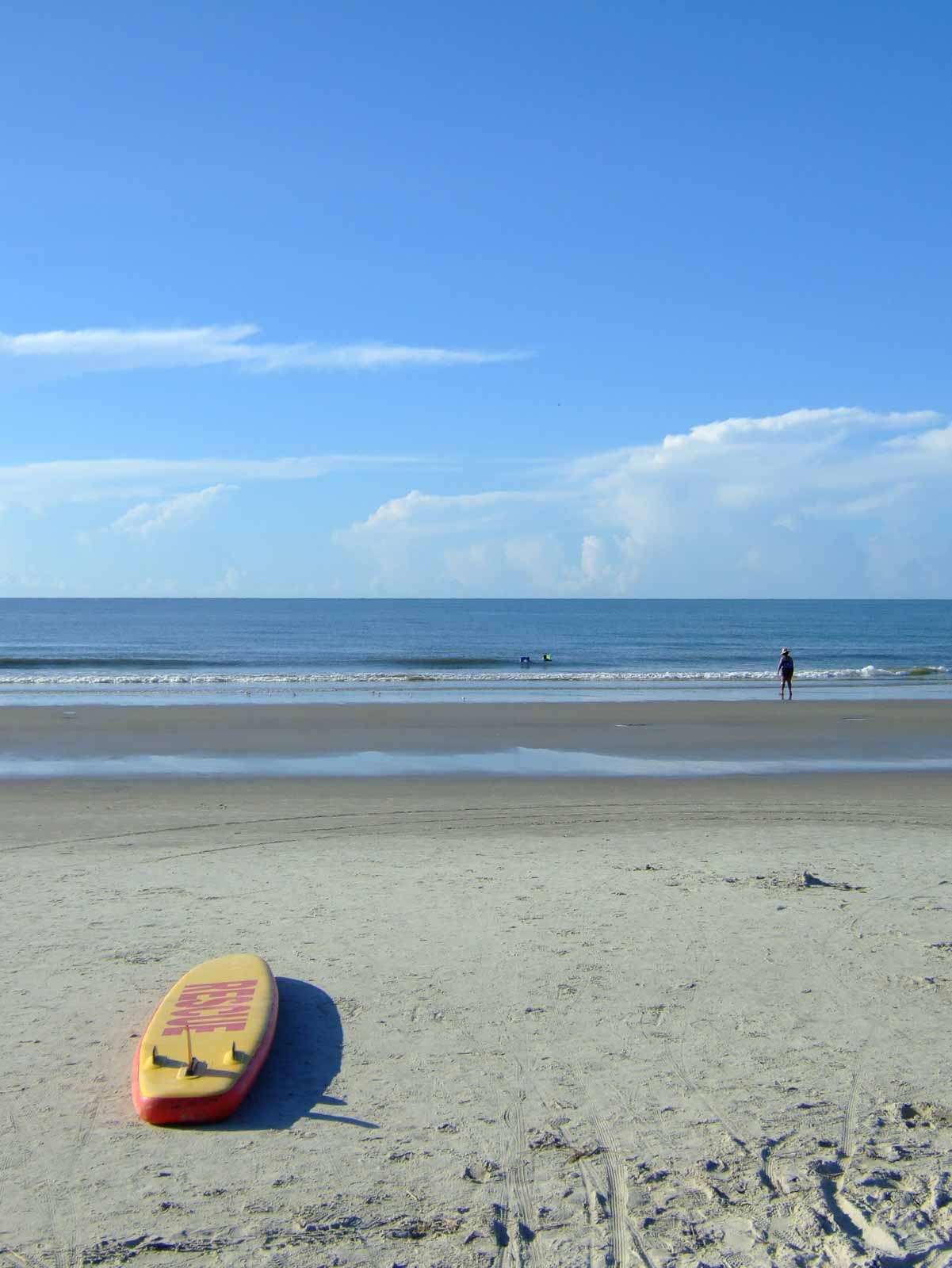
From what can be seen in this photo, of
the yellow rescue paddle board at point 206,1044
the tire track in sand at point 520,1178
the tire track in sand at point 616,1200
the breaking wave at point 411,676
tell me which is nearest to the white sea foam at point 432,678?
the breaking wave at point 411,676

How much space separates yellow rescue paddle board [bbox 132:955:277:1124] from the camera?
538 centimetres

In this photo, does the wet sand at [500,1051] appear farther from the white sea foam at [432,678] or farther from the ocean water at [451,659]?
the white sea foam at [432,678]

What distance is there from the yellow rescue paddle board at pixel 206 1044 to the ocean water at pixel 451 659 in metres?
23.6

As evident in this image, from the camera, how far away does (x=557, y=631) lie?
90.6 metres

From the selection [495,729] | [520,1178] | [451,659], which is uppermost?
[451,659]

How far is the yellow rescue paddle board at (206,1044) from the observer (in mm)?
5379

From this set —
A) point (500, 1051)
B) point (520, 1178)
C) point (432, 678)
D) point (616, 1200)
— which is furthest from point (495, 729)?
point (616, 1200)

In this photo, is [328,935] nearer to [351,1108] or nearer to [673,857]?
[351,1108]

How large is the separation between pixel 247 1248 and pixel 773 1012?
Result: 383 cm

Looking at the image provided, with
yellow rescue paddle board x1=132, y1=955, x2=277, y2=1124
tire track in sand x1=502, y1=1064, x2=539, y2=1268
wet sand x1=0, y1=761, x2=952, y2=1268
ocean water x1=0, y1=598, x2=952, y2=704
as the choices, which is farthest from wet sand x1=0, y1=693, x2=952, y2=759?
tire track in sand x1=502, y1=1064, x2=539, y2=1268

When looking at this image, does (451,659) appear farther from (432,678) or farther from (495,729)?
(495,729)

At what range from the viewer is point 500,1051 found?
6.20 meters

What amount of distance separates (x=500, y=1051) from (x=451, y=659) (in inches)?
1792

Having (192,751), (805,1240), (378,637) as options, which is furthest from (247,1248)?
(378,637)
